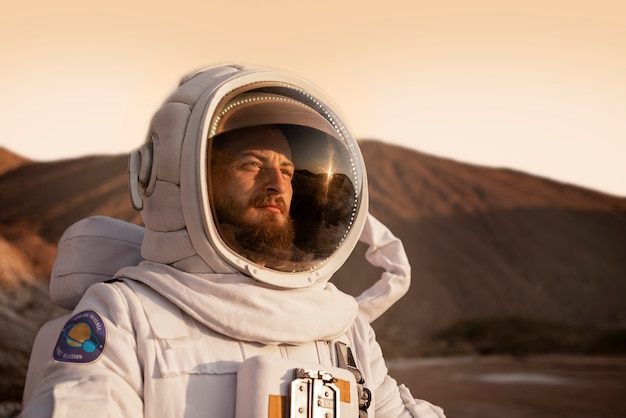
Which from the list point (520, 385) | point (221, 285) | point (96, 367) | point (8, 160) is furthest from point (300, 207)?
point (8, 160)

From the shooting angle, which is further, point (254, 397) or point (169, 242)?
point (169, 242)

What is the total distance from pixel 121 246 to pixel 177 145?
1.44 ft

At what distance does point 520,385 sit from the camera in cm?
1126

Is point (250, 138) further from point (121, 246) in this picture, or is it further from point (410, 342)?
point (410, 342)

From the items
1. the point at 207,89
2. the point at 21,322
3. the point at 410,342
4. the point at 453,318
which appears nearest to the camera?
the point at 207,89

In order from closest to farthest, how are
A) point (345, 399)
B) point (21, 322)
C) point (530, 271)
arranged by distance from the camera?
point (345, 399)
point (21, 322)
point (530, 271)

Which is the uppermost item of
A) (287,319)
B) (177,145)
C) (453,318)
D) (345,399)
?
(177,145)

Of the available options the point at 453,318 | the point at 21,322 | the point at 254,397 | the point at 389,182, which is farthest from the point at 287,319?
the point at 389,182

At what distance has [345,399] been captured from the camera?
6.48ft

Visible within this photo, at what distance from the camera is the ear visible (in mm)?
2086

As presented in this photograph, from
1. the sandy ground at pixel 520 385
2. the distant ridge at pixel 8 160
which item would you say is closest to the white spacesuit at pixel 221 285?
the sandy ground at pixel 520 385

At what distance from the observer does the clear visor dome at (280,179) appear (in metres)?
2.04

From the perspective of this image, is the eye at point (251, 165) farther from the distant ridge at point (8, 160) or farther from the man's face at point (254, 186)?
the distant ridge at point (8, 160)

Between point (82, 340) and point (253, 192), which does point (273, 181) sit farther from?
point (82, 340)
